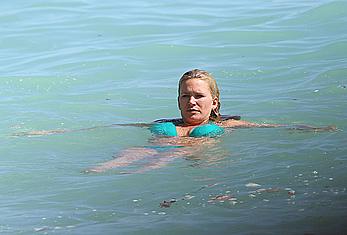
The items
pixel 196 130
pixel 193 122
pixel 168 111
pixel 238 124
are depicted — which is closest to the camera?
pixel 196 130

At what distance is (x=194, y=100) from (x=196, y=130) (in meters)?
0.30

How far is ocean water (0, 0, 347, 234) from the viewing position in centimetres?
623

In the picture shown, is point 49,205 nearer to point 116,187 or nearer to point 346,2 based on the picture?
point 116,187

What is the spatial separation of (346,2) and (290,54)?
444cm

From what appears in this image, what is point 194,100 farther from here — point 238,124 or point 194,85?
point 238,124

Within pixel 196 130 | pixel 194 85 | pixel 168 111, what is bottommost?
pixel 196 130

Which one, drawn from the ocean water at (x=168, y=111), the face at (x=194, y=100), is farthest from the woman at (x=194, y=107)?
the ocean water at (x=168, y=111)

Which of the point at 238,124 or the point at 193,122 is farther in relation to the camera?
the point at 238,124

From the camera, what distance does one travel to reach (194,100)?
27.7 ft

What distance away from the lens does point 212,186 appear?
22.4 feet

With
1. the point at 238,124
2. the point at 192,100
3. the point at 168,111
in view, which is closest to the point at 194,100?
the point at 192,100

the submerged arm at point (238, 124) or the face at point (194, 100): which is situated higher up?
the face at point (194, 100)

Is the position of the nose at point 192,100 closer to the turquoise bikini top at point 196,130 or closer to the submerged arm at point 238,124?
the turquoise bikini top at point 196,130

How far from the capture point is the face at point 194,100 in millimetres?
8445
